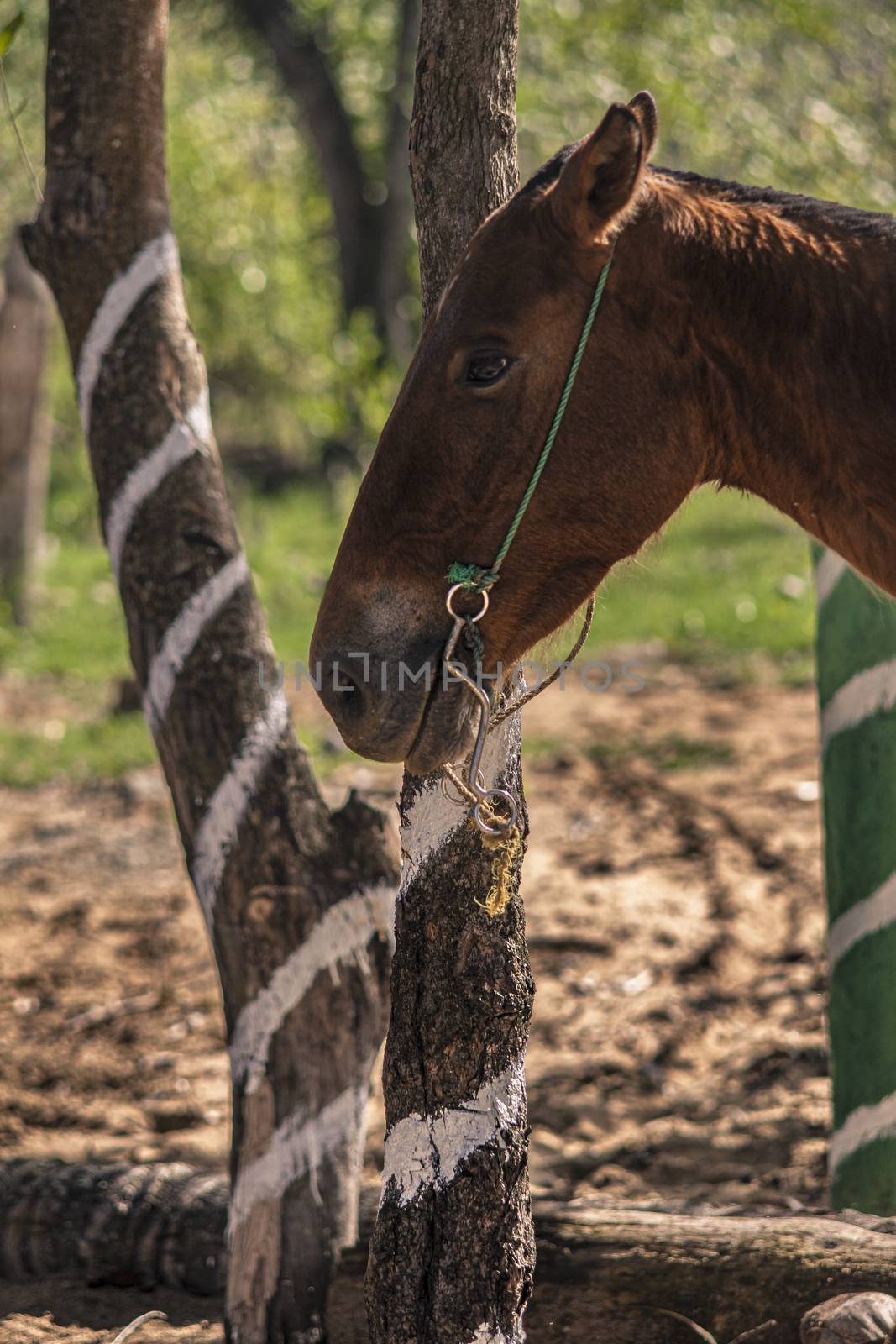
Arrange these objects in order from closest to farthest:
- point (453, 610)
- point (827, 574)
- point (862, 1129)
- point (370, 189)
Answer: point (453, 610)
point (862, 1129)
point (827, 574)
point (370, 189)

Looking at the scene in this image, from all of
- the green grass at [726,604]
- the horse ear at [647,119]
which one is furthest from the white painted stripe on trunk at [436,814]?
the green grass at [726,604]

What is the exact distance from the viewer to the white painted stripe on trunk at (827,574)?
308 centimetres

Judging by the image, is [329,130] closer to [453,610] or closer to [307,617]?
[307,617]

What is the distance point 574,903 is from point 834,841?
196 cm

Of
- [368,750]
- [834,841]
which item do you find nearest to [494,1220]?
[368,750]

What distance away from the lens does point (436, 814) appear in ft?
6.89

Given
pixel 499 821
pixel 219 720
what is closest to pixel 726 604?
pixel 219 720

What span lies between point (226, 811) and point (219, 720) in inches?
7.1

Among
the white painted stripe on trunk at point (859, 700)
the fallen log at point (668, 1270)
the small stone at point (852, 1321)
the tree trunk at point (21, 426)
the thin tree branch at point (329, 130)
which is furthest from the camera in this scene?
the thin tree branch at point (329, 130)

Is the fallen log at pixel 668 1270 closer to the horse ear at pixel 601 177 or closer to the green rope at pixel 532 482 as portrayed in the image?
the green rope at pixel 532 482

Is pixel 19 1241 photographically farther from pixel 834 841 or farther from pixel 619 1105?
pixel 834 841

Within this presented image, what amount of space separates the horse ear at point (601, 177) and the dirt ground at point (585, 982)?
1.92 m

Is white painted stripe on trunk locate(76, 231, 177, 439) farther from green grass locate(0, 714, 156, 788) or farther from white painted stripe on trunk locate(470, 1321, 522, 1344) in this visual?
green grass locate(0, 714, 156, 788)

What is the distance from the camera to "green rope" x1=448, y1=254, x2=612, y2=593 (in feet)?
6.31
